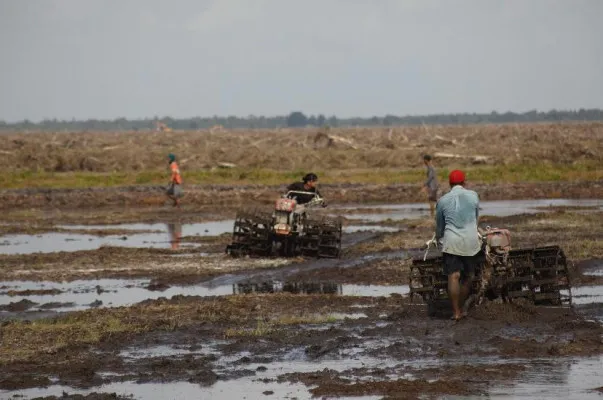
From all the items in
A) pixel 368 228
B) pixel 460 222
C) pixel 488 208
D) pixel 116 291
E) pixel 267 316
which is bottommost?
pixel 488 208

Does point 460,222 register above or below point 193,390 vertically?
above

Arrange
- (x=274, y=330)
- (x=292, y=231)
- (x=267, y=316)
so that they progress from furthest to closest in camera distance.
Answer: (x=292, y=231) < (x=267, y=316) < (x=274, y=330)

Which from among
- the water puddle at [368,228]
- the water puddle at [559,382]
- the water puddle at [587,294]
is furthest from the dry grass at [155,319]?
the water puddle at [368,228]

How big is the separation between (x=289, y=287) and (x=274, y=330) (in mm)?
5317

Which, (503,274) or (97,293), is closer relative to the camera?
(503,274)

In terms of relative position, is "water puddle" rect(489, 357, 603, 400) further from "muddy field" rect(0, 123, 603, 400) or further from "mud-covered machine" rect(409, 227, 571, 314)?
"mud-covered machine" rect(409, 227, 571, 314)

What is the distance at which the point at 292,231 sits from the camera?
978 inches

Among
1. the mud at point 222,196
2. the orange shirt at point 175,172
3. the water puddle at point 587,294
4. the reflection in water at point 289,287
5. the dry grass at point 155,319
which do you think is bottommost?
the mud at point 222,196

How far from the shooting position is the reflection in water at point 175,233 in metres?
30.0

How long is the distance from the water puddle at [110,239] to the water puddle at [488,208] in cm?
512

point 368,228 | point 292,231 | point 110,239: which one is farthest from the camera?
point 368,228

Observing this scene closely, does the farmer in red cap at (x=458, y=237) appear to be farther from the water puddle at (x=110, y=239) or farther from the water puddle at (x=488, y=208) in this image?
the water puddle at (x=488, y=208)

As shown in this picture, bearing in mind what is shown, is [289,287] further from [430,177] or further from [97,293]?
[430,177]

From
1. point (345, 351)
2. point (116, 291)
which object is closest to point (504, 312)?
point (345, 351)
